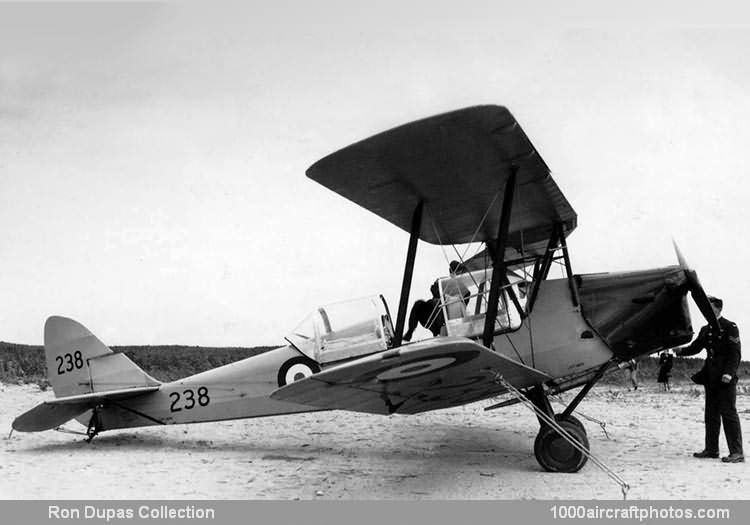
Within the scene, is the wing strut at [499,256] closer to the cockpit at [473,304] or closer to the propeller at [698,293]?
the cockpit at [473,304]

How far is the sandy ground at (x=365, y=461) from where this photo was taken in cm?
537

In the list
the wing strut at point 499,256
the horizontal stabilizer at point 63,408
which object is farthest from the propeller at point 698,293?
the horizontal stabilizer at point 63,408

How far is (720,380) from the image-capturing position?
6.41 meters

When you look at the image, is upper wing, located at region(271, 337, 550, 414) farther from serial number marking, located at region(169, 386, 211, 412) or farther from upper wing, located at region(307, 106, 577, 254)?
serial number marking, located at region(169, 386, 211, 412)

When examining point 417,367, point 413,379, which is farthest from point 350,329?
point 417,367

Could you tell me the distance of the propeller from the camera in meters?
6.17

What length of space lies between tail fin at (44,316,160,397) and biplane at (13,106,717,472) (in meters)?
0.01

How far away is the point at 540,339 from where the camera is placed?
648cm

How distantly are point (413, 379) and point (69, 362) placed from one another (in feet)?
16.9

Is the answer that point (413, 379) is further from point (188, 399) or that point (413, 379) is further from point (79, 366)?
point (79, 366)

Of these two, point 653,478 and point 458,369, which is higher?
point 458,369
